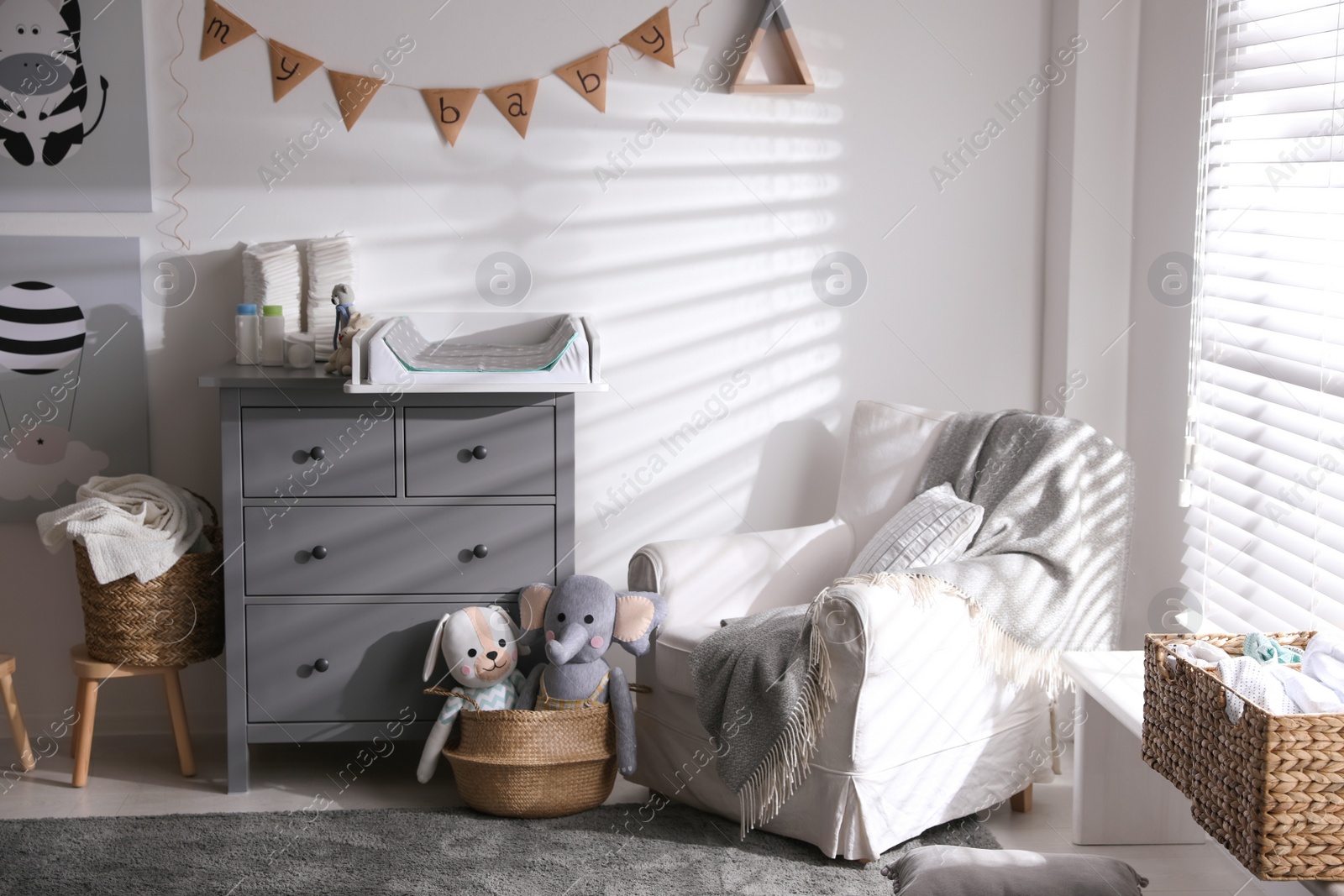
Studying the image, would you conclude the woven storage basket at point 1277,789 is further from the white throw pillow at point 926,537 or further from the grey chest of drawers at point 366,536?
the grey chest of drawers at point 366,536

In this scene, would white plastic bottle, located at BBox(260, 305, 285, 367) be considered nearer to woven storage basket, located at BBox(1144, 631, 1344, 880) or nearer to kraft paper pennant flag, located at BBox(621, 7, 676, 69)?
Result: kraft paper pennant flag, located at BBox(621, 7, 676, 69)

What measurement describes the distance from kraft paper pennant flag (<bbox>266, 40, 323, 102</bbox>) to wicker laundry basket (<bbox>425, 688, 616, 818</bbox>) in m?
1.59

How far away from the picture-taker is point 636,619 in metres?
2.63

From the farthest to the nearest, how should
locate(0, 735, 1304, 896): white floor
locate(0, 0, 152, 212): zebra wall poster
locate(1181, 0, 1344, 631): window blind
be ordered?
1. locate(0, 0, 152, 212): zebra wall poster
2. locate(0, 735, 1304, 896): white floor
3. locate(1181, 0, 1344, 631): window blind

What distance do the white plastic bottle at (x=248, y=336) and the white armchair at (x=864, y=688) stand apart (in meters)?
1.05

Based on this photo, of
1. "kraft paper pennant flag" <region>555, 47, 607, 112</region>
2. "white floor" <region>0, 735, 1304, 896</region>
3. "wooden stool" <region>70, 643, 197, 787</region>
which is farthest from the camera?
"kraft paper pennant flag" <region>555, 47, 607, 112</region>

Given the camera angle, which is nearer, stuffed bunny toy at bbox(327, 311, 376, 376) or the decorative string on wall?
stuffed bunny toy at bbox(327, 311, 376, 376)

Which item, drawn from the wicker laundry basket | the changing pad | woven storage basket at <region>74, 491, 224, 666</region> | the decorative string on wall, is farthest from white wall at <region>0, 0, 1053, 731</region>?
the wicker laundry basket

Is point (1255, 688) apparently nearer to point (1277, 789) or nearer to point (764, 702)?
point (1277, 789)

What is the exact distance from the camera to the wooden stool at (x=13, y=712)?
279 centimetres

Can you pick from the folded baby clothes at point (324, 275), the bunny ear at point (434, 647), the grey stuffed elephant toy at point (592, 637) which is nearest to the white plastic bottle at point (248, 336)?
the folded baby clothes at point (324, 275)

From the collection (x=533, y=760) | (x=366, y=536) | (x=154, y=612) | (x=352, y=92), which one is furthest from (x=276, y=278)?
(x=533, y=760)

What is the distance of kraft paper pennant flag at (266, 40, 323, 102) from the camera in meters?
2.95

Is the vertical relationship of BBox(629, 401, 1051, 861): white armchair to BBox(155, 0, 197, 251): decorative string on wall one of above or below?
below
